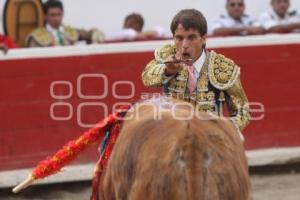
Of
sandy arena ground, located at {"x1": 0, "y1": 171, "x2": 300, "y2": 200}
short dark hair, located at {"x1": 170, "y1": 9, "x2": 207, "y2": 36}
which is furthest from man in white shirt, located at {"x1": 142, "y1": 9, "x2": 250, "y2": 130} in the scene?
sandy arena ground, located at {"x1": 0, "y1": 171, "x2": 300, "y2": 200}

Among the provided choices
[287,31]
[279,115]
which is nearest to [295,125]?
[279,115]

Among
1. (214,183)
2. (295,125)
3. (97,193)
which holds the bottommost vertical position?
(295,125)

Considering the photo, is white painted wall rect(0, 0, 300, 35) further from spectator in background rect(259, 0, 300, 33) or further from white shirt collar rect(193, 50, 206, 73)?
white shirt collar rect(193, 50, 206, 73)

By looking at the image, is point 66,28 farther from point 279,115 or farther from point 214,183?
point 214,183

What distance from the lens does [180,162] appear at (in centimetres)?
279

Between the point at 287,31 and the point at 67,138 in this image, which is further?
the point at 287,31

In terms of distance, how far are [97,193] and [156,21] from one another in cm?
441

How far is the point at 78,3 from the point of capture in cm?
748

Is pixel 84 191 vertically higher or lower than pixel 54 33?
lower

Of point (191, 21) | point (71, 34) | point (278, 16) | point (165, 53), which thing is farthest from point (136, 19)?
point (191, 21)

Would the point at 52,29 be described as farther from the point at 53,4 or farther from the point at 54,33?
the point at 53,4

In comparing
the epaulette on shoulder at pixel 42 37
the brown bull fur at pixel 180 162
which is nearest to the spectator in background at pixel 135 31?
the epaulette on shoulder at pixel 42 37

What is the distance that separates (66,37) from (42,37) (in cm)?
24

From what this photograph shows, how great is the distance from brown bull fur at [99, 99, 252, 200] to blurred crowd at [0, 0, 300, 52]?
399 cm
